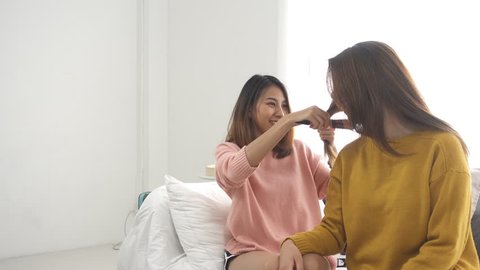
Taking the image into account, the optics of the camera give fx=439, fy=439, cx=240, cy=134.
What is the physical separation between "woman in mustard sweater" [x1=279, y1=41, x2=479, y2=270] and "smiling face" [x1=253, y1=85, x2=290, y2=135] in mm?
349

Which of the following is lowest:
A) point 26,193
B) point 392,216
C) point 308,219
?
point 26,193

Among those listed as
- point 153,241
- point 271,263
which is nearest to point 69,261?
point 153,241

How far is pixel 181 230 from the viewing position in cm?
151

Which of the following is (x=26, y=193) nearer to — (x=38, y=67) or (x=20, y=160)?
(x=20, y=160)

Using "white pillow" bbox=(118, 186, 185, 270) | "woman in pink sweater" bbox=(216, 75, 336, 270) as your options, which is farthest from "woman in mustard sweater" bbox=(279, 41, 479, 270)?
"white pillow" bbox=(118, 186, 185, 270)

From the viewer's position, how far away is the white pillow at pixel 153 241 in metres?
1.50

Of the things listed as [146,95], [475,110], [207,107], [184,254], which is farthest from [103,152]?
[475,110]

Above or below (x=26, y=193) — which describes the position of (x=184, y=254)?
above

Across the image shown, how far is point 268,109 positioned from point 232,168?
0.97ft

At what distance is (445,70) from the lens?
2213 mm

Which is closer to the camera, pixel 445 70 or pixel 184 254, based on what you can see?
pixel 184 254

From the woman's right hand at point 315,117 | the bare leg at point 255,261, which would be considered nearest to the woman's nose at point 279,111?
the woman's right hand at point 315,117

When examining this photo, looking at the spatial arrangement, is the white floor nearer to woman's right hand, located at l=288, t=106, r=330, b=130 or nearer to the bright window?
the bright window

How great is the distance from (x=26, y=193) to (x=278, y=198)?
7.27ft
